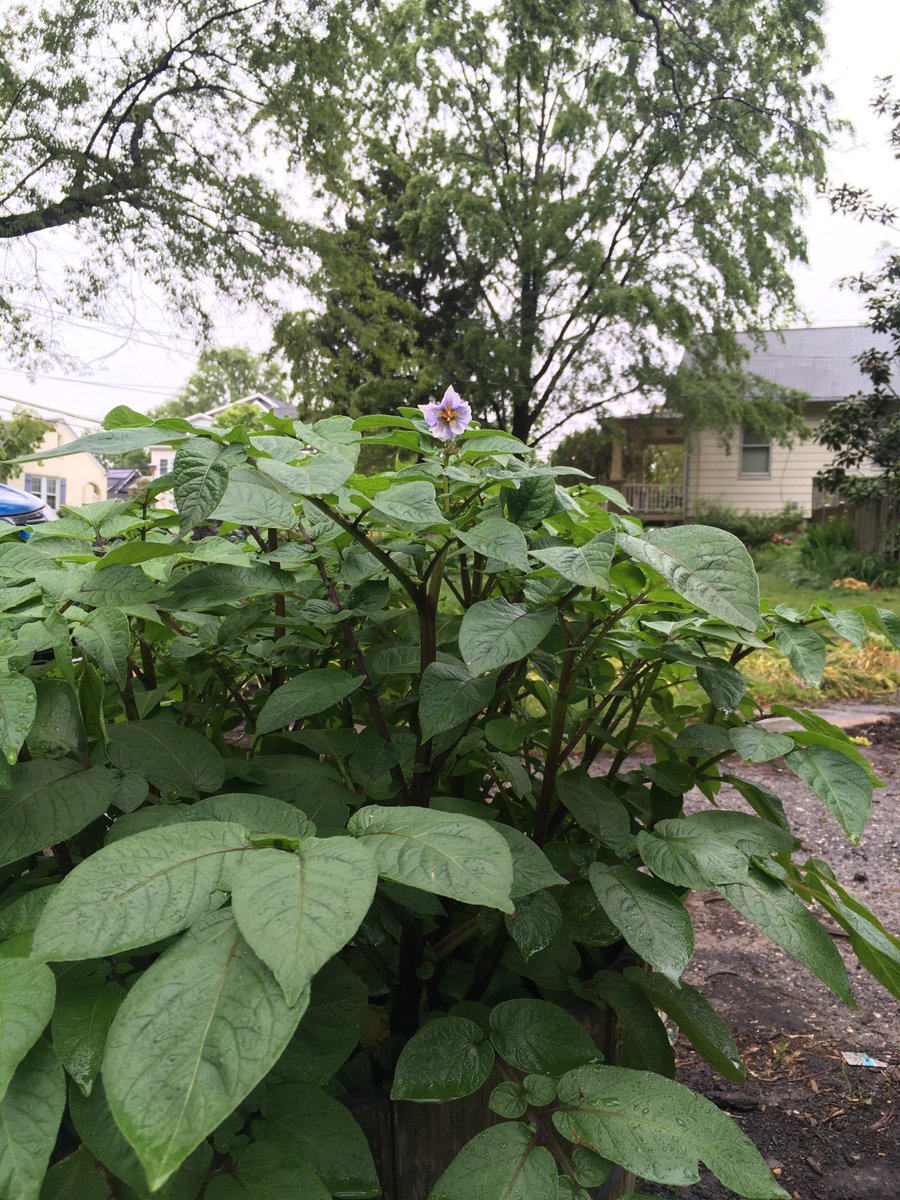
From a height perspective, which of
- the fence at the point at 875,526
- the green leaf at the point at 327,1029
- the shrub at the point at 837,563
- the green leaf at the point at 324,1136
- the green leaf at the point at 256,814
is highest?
the green leaf at the point at 256,814

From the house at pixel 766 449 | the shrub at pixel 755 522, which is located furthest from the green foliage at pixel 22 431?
the shrub at pixel 755 522

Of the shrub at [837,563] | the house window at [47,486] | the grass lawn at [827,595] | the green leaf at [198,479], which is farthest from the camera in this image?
the house window at [47,486]

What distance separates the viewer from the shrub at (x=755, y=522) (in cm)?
1722

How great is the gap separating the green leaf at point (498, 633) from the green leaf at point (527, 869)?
0.41 feet

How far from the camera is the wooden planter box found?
30.0 inches

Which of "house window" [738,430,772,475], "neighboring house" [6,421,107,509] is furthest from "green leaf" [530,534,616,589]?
"neighboring house" [6,421,107,509]

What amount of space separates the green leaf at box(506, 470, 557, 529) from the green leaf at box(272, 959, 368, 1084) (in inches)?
15.6

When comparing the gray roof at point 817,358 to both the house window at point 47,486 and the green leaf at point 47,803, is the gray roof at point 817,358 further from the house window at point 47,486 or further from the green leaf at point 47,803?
the house window at point 47,486

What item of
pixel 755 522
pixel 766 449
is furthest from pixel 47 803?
pixel 766 449

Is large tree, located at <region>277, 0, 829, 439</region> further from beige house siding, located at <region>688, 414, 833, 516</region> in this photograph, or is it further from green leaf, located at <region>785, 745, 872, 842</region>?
green leaf, located at <region>785, 745, 872, 842</region>

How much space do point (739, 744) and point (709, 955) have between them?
150 centimetres

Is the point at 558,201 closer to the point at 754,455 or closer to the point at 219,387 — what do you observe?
the point at 754,455

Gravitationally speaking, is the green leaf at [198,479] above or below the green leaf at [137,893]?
above

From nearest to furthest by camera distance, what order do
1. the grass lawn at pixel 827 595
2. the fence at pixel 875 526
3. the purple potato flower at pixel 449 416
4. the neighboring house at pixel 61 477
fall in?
the purple potato flower at pixel 449 416
the grass lawn at pixel 827 595
the fence at pixel 875 526
the neighboring house at pixel 61 477
